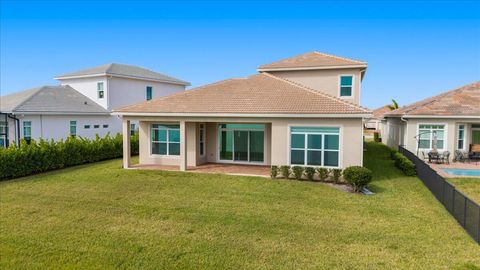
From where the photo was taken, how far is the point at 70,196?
45.9ft

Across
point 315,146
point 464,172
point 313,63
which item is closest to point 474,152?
point 464,172

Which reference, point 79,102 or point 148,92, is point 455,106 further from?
point 79,102

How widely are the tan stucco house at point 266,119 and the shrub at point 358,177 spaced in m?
1.63

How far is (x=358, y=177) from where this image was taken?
14.2 metres

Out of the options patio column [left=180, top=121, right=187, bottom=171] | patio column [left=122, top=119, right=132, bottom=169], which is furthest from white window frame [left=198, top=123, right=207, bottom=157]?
patio column [left=122, top=119, right=132, bottom=169]

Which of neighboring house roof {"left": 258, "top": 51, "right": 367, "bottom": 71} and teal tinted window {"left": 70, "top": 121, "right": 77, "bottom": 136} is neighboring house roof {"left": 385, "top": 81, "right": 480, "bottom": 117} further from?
teal tinted window {"left": 70, "top": 121, "right": 77, "bottom": 136}

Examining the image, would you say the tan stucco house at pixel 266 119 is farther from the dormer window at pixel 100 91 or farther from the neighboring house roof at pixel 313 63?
the dormer window at pixel 100 91

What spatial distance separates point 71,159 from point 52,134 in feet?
24.0

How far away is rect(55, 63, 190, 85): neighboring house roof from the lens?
3139 cm

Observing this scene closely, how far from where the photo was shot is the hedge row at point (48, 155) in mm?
17703

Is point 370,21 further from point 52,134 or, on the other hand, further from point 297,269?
point 52,134

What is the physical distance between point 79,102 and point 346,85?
23802 mm

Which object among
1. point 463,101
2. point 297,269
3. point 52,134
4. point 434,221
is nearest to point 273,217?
point 297,269

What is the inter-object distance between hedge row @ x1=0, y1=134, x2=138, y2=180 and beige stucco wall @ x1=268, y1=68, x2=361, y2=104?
14.5m
